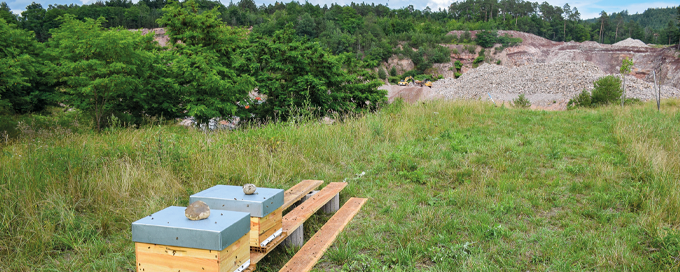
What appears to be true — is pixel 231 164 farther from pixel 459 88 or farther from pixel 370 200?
pixel 459 88

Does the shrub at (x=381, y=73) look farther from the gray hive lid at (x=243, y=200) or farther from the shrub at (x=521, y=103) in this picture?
Answer: the gray hive lid at (x=243, y=200)

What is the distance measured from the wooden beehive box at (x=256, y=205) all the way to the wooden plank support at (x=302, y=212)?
71 mm

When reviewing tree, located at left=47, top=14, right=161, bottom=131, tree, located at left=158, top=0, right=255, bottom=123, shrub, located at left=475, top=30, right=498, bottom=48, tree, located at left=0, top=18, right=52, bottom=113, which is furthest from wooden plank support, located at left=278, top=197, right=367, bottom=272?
shrub, located at left=475, top=30, right=498, bottom=48

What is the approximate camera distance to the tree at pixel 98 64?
10.9m

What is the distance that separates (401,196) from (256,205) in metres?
2.15

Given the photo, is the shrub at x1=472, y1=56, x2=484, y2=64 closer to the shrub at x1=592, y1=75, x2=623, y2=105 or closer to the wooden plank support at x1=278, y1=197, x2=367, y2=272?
the shrub at x1=592, y1=75, x2=623, y2=105

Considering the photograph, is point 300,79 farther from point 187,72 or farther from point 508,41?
point 508,41

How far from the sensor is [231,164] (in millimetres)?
4594

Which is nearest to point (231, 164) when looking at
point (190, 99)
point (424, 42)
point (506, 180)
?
point (506, 180)

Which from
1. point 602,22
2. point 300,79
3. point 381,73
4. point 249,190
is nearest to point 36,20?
point 381,73

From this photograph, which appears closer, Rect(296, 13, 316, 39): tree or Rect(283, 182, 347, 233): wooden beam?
Rect(283, 182, 347, 233): wooden beam

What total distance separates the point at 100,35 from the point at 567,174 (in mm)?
12372

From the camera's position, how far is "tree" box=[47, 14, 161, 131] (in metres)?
10.9

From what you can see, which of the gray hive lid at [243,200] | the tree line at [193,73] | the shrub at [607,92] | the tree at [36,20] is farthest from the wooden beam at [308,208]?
the tree at [36,20]
